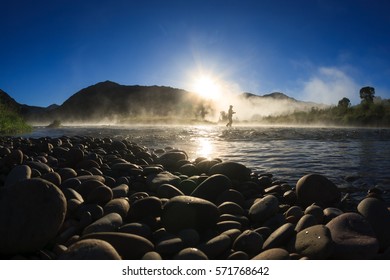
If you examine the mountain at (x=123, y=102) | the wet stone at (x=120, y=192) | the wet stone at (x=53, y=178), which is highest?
the mountain at (x=123, y=102)

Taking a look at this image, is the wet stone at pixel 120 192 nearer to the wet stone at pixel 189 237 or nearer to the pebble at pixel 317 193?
the wet stone at pixel 189 237

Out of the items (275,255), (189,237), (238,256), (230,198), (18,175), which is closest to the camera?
(275,255)

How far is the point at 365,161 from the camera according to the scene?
995 centimetres

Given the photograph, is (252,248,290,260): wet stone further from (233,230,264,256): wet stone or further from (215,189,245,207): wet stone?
(215,189,245,207): wet stone

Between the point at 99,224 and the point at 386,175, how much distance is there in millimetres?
6989

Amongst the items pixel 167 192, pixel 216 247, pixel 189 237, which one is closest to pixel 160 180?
pixel 167 192

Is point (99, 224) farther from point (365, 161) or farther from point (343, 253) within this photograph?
point (365, 161)

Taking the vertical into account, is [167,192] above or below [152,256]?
above

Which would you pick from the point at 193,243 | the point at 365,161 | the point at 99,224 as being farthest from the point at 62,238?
the point at 365,161

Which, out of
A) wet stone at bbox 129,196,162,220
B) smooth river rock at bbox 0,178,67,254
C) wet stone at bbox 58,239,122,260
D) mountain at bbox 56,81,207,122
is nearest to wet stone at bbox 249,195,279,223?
wet stone at bbox 129,196,162,220

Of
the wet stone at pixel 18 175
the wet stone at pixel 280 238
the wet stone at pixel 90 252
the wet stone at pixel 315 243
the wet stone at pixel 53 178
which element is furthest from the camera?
the wet stone at pixel 18 175

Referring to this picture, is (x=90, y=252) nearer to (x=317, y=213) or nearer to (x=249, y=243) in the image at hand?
(x=249, y=243)

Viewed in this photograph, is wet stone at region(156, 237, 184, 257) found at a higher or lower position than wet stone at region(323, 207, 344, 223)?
lower

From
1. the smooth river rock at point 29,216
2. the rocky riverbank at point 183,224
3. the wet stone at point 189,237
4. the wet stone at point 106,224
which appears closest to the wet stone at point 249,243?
the rocky riverbank at point 183,224
